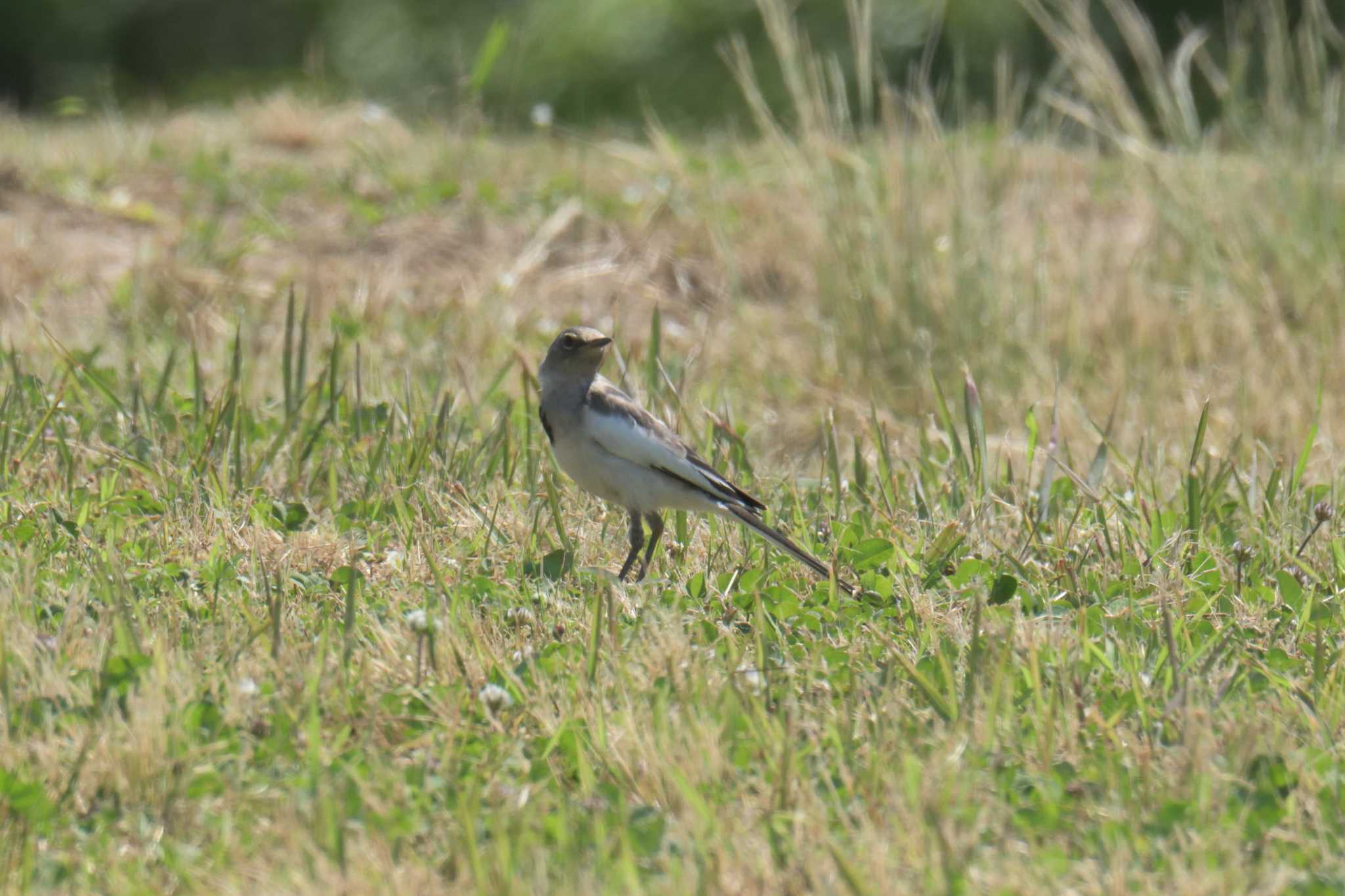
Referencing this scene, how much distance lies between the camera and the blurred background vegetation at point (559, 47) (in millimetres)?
14766

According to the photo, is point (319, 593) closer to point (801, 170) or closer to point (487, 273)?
point (801, 170)

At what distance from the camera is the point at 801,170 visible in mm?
6988

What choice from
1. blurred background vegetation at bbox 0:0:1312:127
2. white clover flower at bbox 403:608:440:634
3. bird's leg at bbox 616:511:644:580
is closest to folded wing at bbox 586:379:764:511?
bird's leg at bbox 616:511:644:580

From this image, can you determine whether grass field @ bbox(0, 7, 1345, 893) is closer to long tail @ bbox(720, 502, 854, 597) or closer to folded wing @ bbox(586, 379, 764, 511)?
long tail @ bbox(720, 502, 854, 597)

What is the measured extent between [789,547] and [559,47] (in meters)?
11.4

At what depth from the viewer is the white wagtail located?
4559 mm

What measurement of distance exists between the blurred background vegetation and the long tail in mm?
9774


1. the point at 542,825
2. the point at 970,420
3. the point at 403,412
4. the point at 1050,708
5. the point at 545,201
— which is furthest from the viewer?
the point at 545,201

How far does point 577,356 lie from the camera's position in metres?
4.84

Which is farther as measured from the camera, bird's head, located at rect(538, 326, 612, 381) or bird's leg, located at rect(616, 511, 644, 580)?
bird's head, located at rect(538, 326, 612, 381)

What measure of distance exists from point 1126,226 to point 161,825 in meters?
6.85

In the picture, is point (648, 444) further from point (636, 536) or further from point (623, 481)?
point (636, 536)

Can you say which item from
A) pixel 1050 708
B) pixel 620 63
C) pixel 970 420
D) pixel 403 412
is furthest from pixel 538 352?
pixel 620 63

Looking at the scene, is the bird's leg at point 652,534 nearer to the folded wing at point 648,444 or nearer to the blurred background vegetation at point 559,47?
the folded wing at point 648,444
